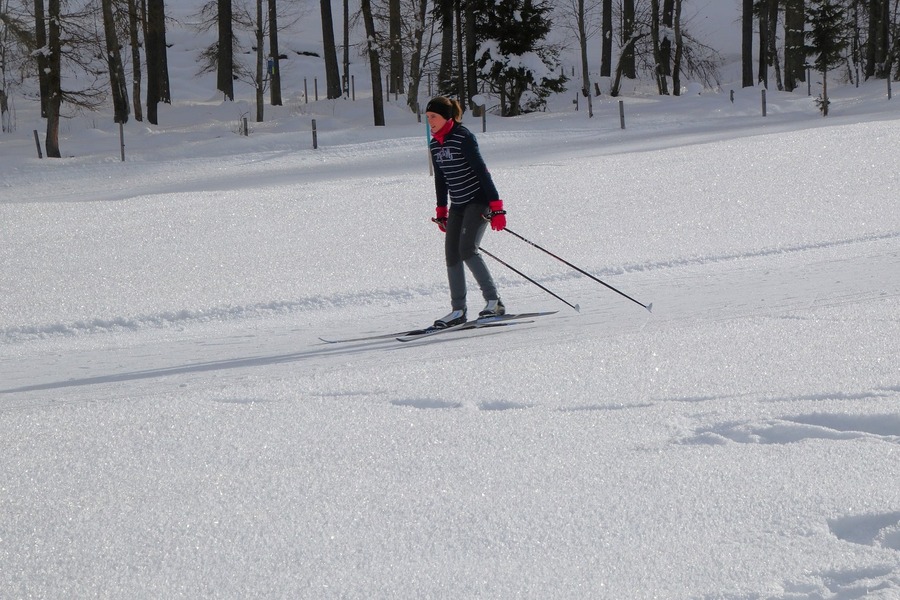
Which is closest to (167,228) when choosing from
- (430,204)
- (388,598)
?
(430,204)

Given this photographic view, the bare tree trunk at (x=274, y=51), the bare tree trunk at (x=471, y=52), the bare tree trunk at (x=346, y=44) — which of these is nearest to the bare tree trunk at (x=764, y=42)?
the bare tree trunk at (x=471, y=52)

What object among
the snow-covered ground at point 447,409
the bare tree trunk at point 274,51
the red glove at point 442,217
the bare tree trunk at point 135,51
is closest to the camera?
the snow-covered ground at point 447,409

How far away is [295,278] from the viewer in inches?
404

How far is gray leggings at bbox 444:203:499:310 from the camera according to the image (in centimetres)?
733

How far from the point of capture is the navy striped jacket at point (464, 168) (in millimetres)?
7184

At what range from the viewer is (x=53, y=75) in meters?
26.3

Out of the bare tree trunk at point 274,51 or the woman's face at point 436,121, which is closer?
the woman's face at point 436,121

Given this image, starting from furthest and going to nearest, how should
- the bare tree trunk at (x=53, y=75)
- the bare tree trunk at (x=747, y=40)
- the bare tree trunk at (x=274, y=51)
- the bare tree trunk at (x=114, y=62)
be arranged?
the bare tree trunk at (x=747, y=40), the bare tree trunk at (x=274, y=51), the bare tree trunk at (x=114, y=62), the bare tree trunk at (x=53, y=75)

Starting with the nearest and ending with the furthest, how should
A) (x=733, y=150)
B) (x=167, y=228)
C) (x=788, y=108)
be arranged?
(x=167, y=228)
(x=733, y=150)
(x=788, y=108)

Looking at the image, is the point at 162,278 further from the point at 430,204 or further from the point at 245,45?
the point at 245,45

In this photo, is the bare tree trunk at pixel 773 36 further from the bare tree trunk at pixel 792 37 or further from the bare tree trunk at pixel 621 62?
the bare tree trunk at pixel 621 62

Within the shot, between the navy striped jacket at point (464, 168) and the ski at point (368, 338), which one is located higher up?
the navy striped jacket at point (464, 168)

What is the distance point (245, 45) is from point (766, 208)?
56.0m

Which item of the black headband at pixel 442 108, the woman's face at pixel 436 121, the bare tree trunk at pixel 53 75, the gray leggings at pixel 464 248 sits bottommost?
the gray leggings at pixel 464 248
